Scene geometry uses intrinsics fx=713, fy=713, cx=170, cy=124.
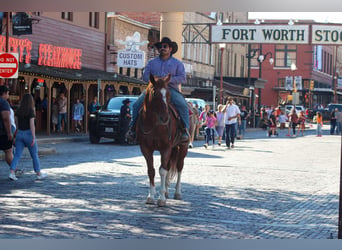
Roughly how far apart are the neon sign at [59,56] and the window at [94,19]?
373 centimetres

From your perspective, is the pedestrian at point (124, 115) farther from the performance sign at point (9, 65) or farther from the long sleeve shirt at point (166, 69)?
the long sleeve shirt at point (166, 69)

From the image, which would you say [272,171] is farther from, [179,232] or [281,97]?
[281,97]

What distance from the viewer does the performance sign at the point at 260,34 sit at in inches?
466

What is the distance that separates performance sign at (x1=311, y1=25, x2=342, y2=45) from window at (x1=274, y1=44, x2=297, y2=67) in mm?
50937

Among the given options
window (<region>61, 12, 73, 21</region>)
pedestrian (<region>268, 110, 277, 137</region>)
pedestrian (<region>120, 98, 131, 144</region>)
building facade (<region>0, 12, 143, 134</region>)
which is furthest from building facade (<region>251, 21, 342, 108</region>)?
pedestrian (<region>120, 98, 131, 144</region>)

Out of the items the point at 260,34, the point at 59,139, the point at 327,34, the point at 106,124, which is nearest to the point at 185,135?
the point at 260,34

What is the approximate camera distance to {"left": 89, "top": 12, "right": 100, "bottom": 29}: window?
39.1m

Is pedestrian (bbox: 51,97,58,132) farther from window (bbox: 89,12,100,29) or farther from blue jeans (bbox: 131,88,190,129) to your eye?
blue jeans (bbox: 131,88,190,129)

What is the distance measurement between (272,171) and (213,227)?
339 inches

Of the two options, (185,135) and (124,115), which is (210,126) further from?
(185,135)

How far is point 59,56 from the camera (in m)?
33.9

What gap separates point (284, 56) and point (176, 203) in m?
55.3

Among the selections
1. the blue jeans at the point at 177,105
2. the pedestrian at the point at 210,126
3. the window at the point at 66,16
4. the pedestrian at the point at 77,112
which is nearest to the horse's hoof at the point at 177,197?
the blue jeans at the point at 177,105
